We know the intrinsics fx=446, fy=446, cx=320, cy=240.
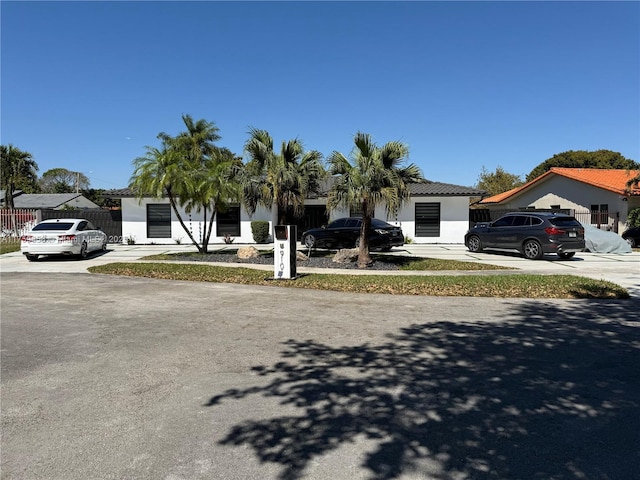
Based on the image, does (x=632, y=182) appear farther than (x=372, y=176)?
Yes

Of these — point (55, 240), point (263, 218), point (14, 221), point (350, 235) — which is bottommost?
point (55, 240)

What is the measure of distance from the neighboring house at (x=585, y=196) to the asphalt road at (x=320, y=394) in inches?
946

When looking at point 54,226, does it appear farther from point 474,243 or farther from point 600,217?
point 600,217

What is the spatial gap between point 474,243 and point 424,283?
10.8m

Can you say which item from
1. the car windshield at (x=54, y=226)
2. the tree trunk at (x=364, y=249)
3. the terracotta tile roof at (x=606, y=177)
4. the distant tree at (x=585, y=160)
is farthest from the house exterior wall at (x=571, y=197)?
the car windshield at (x=54, y=226)

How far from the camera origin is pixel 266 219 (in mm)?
26031

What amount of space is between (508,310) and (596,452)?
491cm

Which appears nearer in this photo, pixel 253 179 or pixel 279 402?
pixel 279 402

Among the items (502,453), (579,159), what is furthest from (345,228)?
(579,159)

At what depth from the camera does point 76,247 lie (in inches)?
640

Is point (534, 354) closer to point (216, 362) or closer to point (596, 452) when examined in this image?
point (596, 452)

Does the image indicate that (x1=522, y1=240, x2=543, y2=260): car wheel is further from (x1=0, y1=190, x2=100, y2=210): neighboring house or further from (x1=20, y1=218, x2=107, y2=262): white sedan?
(x1=0, y1=190, x2=100, y2=210): neighboring house

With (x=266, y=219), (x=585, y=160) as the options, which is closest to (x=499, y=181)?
(x=585, y=160)

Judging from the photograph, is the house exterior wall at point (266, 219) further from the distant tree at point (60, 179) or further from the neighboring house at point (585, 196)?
the distant tree at point (60, 179)
